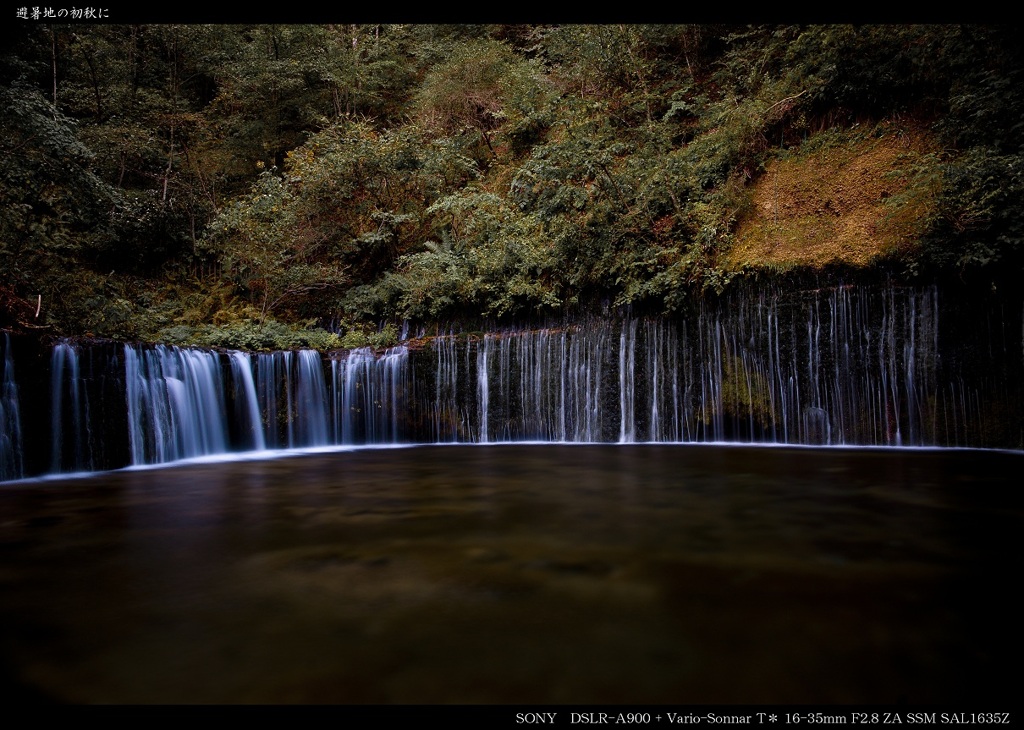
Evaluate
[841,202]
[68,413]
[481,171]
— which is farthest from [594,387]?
[481,171]

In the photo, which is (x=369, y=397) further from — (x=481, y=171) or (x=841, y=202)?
(x=841, y=202)

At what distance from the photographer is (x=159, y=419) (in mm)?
9047

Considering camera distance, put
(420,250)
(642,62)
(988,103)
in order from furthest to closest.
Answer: (420,250)
(642,62)
(988,103)

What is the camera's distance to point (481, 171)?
57.5 ft

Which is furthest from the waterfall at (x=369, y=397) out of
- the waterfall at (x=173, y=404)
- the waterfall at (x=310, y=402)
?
the waterfall at (x=173, y=404)

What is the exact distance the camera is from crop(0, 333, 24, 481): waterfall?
7059mm

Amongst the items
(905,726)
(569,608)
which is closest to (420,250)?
(569,608)

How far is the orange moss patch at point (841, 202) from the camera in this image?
26.9 ft

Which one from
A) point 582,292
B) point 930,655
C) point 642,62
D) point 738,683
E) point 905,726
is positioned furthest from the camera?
point 642,62

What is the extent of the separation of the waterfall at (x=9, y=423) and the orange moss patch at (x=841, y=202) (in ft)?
36.2

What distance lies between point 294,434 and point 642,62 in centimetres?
1226

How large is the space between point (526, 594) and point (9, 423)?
27.0 ft

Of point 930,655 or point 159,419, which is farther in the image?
Answer: point 159,419

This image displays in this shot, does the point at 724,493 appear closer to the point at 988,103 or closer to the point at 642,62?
the point at 988,103
